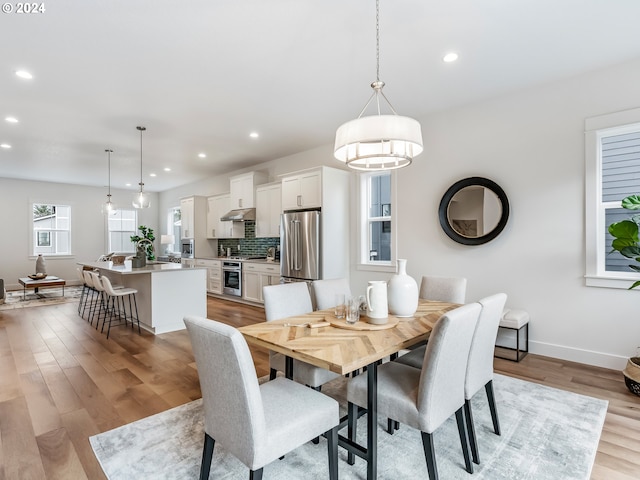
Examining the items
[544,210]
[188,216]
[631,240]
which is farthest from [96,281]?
[631,240]

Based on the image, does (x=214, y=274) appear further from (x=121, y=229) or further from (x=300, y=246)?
(x=121, y=229)

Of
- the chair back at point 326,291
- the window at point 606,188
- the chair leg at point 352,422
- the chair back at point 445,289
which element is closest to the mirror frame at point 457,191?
the window at point 606,188

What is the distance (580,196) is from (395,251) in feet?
7.03

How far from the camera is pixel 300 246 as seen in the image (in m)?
5.30

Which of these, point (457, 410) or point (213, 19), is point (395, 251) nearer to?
point (457, 410)

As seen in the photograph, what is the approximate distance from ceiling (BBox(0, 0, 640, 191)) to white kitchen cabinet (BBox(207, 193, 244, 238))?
282 centimetres

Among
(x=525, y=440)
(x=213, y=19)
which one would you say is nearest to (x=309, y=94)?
(x=213, y=19)

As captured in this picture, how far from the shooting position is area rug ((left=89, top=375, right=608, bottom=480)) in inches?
71.7

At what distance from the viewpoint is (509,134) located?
377 cm

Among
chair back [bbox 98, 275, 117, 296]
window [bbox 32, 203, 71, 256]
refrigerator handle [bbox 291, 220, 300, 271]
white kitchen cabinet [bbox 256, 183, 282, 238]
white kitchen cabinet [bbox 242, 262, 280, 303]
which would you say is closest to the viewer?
chair back [bbox 98, 275, 117, 296]

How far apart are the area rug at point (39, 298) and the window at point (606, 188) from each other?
8.85 meters

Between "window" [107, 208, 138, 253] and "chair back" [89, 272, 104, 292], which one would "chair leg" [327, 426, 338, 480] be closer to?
"chair back" [89, 272, 104, 292]

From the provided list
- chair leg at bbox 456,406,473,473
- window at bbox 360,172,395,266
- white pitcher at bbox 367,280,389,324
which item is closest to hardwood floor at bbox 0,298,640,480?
chair leg at bbox 456,406,473,473

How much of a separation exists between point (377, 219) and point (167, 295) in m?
3.19
